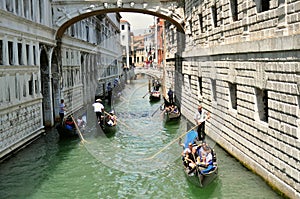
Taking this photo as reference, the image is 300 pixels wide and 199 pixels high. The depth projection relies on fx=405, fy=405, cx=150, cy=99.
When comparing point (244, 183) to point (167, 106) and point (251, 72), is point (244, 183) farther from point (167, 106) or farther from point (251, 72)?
point (167, 106)

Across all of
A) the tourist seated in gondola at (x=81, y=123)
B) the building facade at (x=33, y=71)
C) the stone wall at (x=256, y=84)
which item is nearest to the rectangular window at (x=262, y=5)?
the stone wall at (x=256, y=84)

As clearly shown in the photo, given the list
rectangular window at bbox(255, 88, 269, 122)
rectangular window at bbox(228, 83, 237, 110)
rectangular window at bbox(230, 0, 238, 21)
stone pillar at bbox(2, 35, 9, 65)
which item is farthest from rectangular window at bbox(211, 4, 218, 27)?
stone pillar at bbox(2, 35, 9, 65)

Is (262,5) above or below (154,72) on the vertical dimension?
above

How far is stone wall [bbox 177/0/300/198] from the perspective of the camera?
5.16 meters

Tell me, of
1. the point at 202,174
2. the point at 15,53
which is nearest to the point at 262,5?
the point at 202,174

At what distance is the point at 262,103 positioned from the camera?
6.43 m

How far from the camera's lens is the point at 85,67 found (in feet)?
58.2

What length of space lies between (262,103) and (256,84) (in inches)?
12.6

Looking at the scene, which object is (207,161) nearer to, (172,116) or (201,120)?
(201,120)

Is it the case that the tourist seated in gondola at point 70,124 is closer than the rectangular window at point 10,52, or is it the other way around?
the rectangular window at point 10,52

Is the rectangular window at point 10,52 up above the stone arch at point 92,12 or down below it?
below

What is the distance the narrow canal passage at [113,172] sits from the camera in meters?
6.00

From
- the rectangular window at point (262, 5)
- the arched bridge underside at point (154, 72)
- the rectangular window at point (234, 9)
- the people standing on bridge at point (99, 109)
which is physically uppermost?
the rectangular window at point (234, 9)

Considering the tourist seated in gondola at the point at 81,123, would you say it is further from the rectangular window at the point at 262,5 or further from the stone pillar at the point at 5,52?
the rectangular window at the point at 262,5
